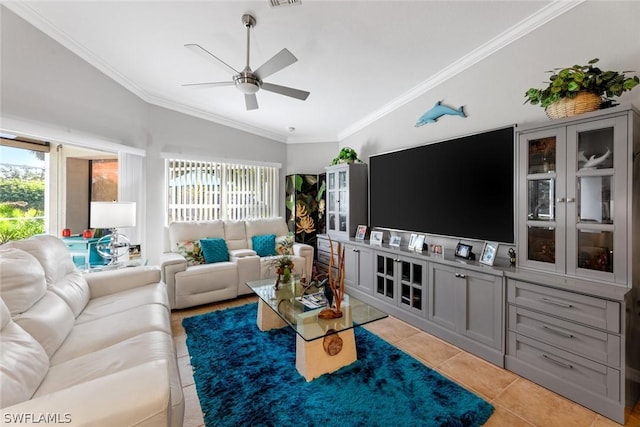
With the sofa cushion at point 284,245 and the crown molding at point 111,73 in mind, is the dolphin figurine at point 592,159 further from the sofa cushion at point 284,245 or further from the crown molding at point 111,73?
the crown molding at point 111,73

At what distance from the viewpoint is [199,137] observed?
14.2ft

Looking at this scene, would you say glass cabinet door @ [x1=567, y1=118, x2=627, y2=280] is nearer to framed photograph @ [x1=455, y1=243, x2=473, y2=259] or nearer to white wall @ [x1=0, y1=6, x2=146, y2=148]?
framed photograph @ [x1=455, y1=243, x2=473, y2=259]

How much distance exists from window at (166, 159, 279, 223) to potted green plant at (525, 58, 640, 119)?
413 cm

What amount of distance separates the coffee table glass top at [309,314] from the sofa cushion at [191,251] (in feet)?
4.48

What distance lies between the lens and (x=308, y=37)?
2.30 metres

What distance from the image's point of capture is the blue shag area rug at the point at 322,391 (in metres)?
1.58

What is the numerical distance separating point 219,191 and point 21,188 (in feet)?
7.47

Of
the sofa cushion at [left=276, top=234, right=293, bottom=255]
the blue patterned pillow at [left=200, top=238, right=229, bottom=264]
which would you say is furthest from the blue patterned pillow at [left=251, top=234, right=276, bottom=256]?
the blue patterned pillow at [left=200, top=238, right=229, bottom=264]

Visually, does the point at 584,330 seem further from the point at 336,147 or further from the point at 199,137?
the point at 199,137

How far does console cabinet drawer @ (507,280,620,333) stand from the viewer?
5.26 feet

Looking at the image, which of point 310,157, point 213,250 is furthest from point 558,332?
point 310,157

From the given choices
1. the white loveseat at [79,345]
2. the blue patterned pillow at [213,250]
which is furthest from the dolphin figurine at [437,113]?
the white loveseat at [79,345]

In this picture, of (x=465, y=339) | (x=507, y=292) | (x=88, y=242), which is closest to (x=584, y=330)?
(x=507, y=292)

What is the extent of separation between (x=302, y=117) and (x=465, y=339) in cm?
358
